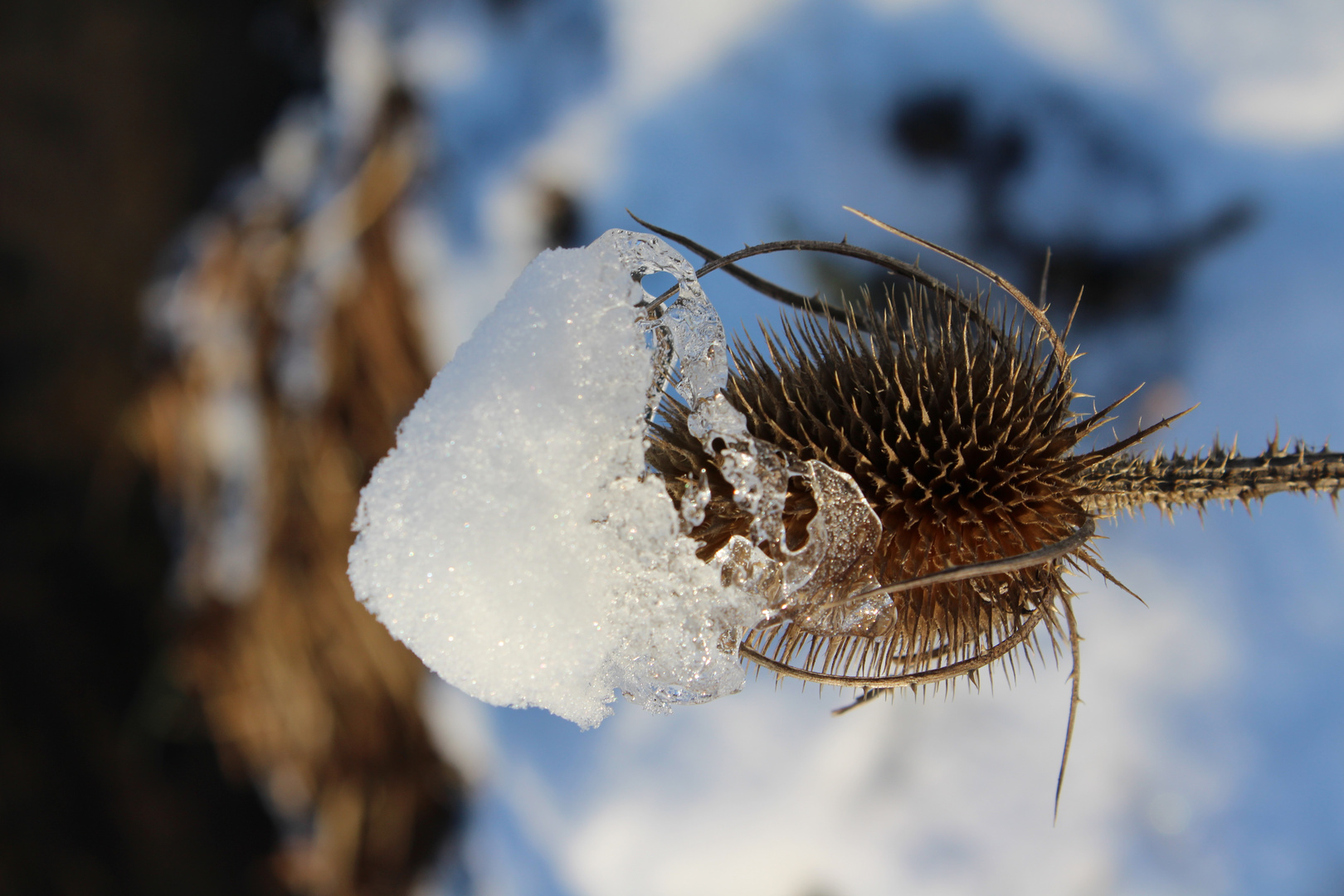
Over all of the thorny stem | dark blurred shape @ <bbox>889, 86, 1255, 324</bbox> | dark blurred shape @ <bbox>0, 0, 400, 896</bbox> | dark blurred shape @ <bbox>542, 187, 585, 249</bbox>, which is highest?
dark blurred shape @ <bbox>889, 86, 1255, 324</bbox>

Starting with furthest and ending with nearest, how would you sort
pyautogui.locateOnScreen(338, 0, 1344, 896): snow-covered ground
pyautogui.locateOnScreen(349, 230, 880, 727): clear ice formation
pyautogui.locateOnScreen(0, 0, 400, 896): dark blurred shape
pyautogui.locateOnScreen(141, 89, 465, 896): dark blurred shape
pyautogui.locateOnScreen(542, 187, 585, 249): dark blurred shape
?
pyautogui.locateOnScreen(0, 0, 400, 896): dark blurred shape, pyautogui.locateOnScreen(141, 89, 465, 896): dark blurred shape, pyautogui.locateOnScreen(542, 187, 585, 249): dark blurred shape, pyautogui.locateOnScreen(338, 0, 1344, 896): snow-covered ground, pyautogui.locateOnScreen(349, 230, 880, 727): clear ice formation

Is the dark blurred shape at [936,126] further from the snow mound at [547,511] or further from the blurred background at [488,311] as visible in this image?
the snow mound at [547,511]

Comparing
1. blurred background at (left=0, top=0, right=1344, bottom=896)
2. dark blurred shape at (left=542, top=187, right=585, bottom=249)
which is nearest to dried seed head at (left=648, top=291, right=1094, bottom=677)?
blurred background at (left=0, top=0, right=1344, bottom=896)

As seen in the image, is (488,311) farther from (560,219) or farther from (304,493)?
(304,493)

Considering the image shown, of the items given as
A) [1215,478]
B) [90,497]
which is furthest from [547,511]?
[90,497]

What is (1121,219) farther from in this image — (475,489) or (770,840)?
(770,840)

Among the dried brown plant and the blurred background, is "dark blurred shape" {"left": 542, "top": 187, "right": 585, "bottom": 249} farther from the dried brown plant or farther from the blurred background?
the dried brown plant

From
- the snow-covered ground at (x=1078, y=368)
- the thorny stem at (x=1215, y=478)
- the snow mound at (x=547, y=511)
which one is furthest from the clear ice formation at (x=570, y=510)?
the snow-covered ground at (x=1078, y=368)
